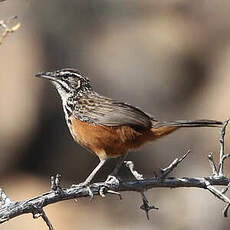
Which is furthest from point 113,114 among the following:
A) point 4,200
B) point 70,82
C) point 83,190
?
point 4,200

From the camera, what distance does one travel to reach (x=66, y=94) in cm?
804

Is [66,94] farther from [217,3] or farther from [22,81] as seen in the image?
[217,3]

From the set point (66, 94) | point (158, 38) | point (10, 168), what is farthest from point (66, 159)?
point (66, 94)

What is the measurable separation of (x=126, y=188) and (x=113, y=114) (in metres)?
1.15

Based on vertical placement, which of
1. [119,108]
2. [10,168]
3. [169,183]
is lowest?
[10,168]

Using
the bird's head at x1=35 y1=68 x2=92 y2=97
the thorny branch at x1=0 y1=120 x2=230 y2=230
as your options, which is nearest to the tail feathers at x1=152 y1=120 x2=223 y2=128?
the thorny branch at x1=0 y1=120 x2=230 y2=230

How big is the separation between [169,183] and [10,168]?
391 inches

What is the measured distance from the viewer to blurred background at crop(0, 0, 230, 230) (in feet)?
51.1

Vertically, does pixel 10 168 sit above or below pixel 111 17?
below

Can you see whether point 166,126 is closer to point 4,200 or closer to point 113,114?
point 113,114

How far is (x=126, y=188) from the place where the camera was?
260 inches

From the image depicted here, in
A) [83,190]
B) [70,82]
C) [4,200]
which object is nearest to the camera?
[4,200]

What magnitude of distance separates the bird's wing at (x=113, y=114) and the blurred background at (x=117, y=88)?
24.6 ft

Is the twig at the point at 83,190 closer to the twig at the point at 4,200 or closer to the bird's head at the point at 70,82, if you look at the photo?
the twig at the point at 4,200
